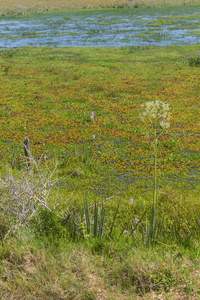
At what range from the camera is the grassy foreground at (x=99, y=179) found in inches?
104

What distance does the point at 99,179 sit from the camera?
5.70 meters

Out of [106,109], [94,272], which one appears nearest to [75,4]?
[106,109]

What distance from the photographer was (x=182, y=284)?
2545mm

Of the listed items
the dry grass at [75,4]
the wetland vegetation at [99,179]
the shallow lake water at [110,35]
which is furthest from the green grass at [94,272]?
the dry grass at [75,4]

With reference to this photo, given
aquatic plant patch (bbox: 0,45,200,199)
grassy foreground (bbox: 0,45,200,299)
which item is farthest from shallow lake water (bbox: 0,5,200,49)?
grassy foreground (bbox: 0,45,200,299)

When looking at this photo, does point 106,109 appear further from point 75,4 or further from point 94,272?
point 75,4

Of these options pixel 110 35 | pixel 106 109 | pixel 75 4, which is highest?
pixel 75 4

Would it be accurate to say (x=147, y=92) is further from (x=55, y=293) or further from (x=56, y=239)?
(x=55, y=293)

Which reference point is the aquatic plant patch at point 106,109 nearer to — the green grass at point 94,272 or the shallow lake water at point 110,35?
the green grass at point 94,272

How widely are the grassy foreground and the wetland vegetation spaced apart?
0.06 ft

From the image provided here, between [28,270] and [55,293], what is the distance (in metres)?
0.32

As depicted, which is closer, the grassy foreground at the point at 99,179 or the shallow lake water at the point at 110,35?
the grassy foreground at the point at 99,179

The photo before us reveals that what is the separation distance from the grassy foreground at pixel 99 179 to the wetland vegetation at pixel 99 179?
0.06ft

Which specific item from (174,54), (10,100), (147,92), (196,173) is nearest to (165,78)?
(147,92)
